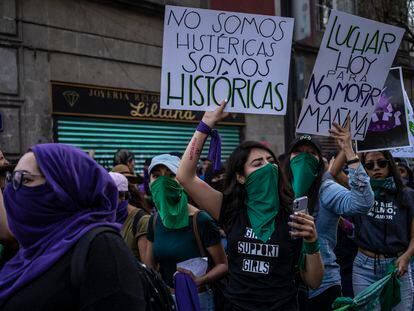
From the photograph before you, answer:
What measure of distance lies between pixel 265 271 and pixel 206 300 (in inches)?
25.2

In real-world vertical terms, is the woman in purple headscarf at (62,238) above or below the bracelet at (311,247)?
above

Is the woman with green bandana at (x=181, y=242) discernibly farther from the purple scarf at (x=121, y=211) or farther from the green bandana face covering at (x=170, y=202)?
the purple scarf at (x=121, y=211)

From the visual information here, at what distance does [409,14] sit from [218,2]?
5409mm

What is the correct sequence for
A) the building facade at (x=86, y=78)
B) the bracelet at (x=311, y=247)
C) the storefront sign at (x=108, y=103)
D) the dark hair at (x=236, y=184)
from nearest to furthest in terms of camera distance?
the bracelet at (x=311, y=247) < the dark hair at (x=236, y=184) < the building facade at (x=86, y=78) < the storefront sign at (x=108, y=103)

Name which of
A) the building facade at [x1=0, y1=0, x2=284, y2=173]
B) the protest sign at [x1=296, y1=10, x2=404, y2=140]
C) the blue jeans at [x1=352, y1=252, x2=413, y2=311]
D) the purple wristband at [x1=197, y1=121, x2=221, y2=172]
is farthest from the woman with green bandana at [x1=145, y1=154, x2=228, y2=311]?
the building facade at [x1=0, y1=0, x2=284, y2=173]

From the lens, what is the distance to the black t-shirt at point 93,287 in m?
1.68

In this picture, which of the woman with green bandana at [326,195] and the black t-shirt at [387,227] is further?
the black t-shirt at [387,227]

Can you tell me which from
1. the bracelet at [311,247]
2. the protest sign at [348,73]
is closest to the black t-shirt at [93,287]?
the bracelet at [311,247]

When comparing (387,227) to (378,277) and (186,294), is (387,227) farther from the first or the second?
(186,294)

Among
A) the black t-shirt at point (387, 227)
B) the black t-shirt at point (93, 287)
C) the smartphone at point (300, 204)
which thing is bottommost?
the black t-shirt at point (387, 227)

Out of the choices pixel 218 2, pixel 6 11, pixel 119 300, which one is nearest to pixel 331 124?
pixel 119 300

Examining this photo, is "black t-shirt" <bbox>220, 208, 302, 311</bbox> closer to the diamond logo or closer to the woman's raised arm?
the woman's raised arm

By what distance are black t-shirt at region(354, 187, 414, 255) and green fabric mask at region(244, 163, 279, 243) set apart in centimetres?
144

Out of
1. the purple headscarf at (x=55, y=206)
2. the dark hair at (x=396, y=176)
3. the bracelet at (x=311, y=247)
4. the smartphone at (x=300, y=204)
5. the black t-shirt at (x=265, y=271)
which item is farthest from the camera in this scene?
the dark hair at (x=396, y=176)
